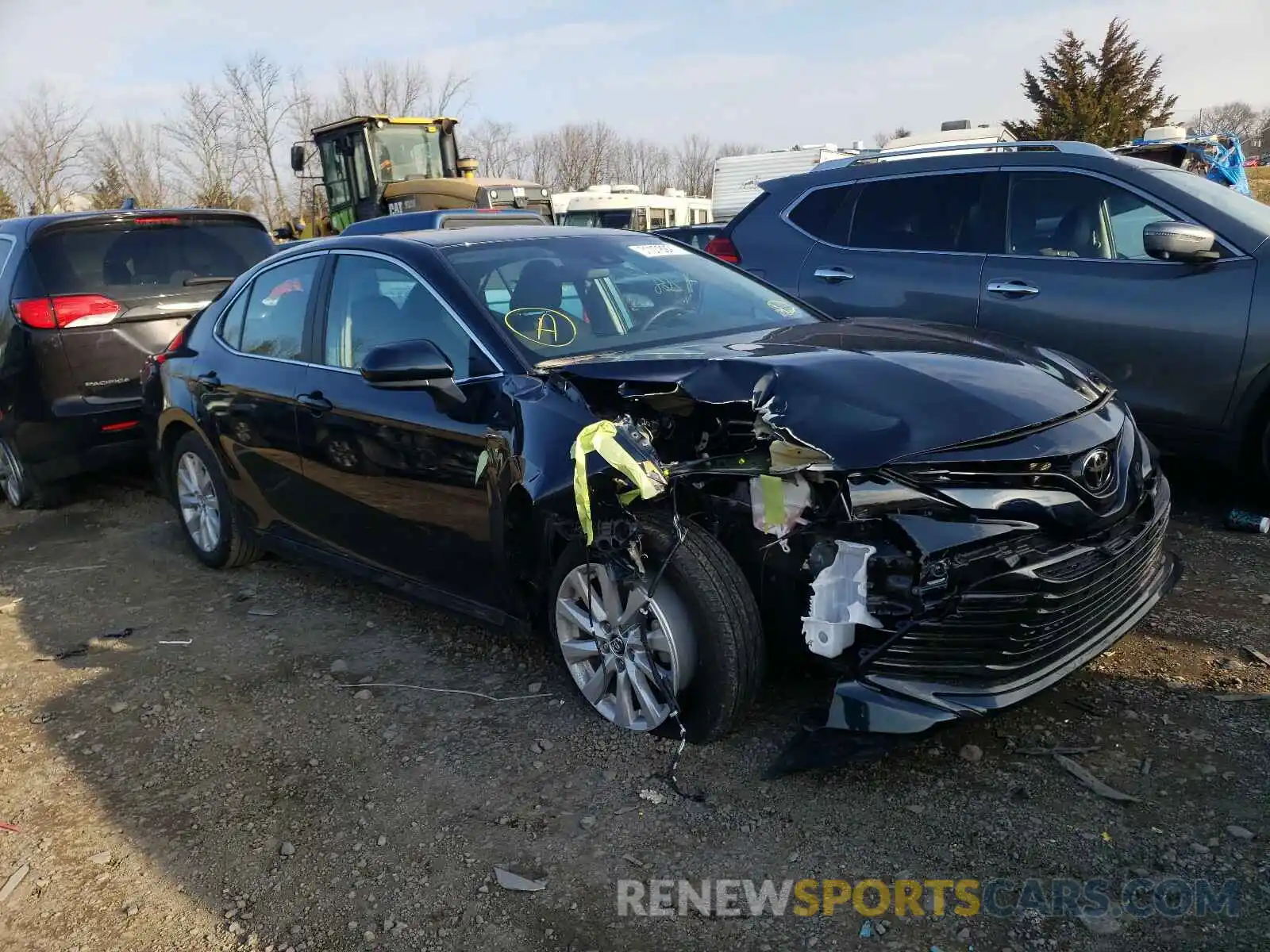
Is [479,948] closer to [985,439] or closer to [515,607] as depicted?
[515,607]

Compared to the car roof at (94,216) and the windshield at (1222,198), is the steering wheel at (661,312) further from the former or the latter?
the car roof at (94,216)

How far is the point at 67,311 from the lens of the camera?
20.1 ft

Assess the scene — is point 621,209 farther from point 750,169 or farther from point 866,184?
point 866,184

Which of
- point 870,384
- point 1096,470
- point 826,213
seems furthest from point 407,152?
point 1096,470

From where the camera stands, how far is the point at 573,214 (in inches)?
930

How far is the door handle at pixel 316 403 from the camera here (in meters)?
4.01

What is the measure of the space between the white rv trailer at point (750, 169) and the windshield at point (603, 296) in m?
18.3

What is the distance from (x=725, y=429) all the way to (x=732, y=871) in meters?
1.24

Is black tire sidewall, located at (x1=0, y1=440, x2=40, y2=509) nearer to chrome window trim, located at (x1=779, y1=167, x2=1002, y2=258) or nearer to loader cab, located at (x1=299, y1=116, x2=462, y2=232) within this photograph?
chrome window trim, located at (x1=779, y1=167, x2=1002, y2=258)

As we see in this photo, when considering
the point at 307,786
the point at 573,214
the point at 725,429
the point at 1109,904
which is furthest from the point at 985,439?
the point at 573,214

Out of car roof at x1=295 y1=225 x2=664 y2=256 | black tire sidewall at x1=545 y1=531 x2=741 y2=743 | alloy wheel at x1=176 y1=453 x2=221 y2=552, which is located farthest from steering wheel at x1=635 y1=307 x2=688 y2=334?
alloy wheel at x1=176 y1=453 x2=221 y2=552

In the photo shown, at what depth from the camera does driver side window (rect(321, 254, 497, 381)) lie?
354 centimetres

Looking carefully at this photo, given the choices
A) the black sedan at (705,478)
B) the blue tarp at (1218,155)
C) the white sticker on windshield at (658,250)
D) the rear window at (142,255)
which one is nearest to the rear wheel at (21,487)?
the rear window at (142,255)

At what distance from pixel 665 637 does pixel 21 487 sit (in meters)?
5.37
